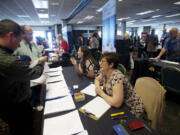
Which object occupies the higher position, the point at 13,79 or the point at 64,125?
the point at 13,79

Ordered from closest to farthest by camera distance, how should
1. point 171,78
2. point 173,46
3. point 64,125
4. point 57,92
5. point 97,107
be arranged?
point 64,125 < point 97,107 < point 57,92 < point 171,78 < point 173,46

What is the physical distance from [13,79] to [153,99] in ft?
4.34

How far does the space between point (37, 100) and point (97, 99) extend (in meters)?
1.46

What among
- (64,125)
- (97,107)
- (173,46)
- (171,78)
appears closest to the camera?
(64,125)

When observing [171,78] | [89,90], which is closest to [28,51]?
[89,90]

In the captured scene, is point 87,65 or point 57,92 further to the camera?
point 87,65

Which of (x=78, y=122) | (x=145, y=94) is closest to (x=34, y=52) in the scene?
(x=78, y=122)

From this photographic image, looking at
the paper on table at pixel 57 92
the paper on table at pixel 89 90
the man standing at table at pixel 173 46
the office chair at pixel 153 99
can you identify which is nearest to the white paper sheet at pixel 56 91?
the paper on table at pixel 57 92

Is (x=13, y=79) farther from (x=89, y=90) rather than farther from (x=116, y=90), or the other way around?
(x=116, y=90)

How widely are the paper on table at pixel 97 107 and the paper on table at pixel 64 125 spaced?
12 cm

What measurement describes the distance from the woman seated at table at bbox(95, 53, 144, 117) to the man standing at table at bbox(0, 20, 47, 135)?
28.8 inches

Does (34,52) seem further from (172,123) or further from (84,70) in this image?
(172,123)

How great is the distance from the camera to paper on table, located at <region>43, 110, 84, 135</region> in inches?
31.1

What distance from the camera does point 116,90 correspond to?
3.55ft
